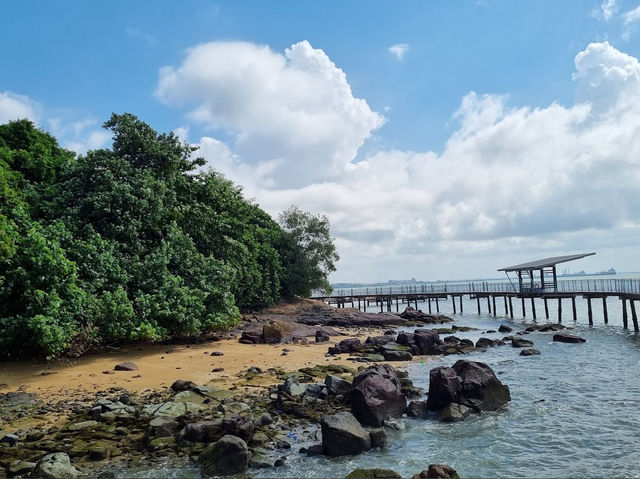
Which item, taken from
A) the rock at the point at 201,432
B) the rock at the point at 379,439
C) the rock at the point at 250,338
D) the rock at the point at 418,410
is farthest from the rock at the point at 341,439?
the rock at the point at 250,338

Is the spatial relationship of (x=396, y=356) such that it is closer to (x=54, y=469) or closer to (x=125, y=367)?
(x=125, y=367)

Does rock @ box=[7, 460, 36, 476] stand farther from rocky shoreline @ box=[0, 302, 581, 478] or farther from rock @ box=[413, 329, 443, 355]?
rock @ box=[413, 329, 443, 355]

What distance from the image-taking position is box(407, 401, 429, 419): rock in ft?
49.4

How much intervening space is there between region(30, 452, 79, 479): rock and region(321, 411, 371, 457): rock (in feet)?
18.4

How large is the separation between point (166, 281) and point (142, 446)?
13.1 m

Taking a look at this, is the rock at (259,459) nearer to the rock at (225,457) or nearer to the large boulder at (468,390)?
the rock at (225,457)

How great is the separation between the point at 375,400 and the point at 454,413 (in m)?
2.54

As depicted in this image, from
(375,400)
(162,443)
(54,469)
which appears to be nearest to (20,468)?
(54,469)

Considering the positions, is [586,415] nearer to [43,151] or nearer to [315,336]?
[315,336]

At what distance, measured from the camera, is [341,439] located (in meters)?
11.7

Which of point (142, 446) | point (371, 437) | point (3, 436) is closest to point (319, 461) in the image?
point (371, 437)

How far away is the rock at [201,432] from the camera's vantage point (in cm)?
1194

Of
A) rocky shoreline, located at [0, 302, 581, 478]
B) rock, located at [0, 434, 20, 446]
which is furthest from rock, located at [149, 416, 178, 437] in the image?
rock, located at [0, 434, 20, 446]

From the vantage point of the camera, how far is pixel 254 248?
43031 millimetres
